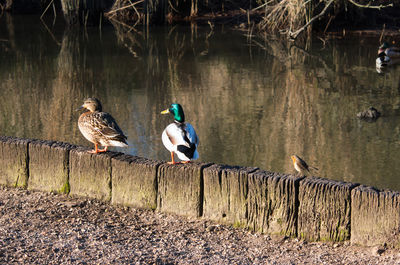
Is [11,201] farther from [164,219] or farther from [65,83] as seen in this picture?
[65,83]

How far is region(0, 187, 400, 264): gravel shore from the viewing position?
4840 millimetres

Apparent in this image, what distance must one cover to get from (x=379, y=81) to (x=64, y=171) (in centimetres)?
861

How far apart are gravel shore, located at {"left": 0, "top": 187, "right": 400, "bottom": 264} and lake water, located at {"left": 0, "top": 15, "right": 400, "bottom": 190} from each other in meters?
2.95

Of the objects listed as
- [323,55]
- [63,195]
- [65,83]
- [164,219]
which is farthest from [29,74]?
[164,219]

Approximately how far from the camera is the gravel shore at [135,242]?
484 cm

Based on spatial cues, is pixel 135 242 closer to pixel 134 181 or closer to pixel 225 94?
pixel 134 181

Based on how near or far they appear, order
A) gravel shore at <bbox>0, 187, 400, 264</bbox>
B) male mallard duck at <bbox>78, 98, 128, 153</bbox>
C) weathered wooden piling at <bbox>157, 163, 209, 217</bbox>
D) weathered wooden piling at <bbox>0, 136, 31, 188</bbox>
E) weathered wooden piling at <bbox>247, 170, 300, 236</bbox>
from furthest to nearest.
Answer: weathered wooden piling at <bbox>0, 136, 31, 188</bbox>
male mallard duck at <bbox>78, 98, 128, 153</bbox>
weathered wooden piling at <bbox>157, 163, 209, 217</bbox>
weathered wooden piling at <bbox>247, 170, 300, 236</bbox>
gravel shore at <bbox>0, 187, 400, 264</bbox>

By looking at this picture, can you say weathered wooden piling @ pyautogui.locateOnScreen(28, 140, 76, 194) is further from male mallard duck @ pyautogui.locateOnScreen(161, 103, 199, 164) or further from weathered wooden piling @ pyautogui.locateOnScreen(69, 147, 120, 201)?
male mallard duck @ pyautogui.locateOnScreen(161, 103, 199, 164)

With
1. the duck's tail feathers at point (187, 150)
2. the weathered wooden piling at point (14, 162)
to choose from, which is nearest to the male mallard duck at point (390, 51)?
the duck's tail feathers at point (187, 150)

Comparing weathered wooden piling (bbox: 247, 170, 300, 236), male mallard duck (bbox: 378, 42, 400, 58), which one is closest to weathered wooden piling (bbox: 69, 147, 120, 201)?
weathered wooden piling (bbox: 247, 170, 300, 236)

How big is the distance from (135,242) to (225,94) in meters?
7.13

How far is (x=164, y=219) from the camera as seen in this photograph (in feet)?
18.6

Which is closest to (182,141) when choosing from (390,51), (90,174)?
(90,174)

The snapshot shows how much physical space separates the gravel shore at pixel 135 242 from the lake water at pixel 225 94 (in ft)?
9.69
